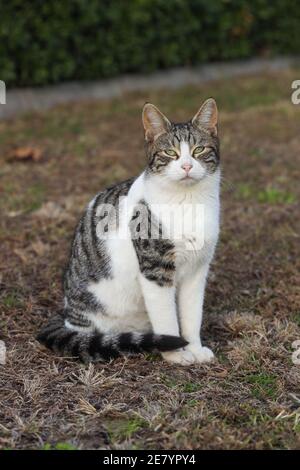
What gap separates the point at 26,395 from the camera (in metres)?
3.00

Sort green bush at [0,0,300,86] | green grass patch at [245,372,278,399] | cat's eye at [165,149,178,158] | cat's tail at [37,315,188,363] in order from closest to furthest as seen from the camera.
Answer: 1. green grass patch at [245,372,278,399]
2. cat's tail at [37,315,188,363]
3. cat's eye at [165,149,178,158]
4. green bush at [0,0,300,86]

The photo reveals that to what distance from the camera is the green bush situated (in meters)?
8.76

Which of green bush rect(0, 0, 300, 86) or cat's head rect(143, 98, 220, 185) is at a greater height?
green bush rect(0, 0, 300, 86)

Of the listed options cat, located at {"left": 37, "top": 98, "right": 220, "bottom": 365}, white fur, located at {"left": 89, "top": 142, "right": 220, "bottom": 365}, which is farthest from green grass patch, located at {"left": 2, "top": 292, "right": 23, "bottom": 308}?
white fur, located at {"left": 89, "top": 142, "right": 220, "bottom": 365}

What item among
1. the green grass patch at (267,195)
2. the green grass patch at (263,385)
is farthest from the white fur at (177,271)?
the green grass patch at (267,195)

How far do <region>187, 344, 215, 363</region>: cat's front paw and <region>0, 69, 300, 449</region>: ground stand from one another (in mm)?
72

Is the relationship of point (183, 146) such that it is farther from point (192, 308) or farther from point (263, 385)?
point (263, 385)

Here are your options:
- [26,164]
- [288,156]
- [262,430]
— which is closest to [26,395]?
[262,430]

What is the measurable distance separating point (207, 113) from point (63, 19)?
6.21 meters

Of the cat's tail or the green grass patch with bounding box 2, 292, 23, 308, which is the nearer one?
the cat's tail

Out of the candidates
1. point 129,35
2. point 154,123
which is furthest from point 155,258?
point 129,35

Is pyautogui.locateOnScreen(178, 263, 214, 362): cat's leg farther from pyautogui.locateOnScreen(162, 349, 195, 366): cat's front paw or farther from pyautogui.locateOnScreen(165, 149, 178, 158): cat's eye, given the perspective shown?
pyautogui.locateOnScreen(165, 149, 178, 158): cat's eye

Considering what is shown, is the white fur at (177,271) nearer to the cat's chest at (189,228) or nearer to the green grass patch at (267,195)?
the cat's chest at (189,228)

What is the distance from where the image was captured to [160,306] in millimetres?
3211
